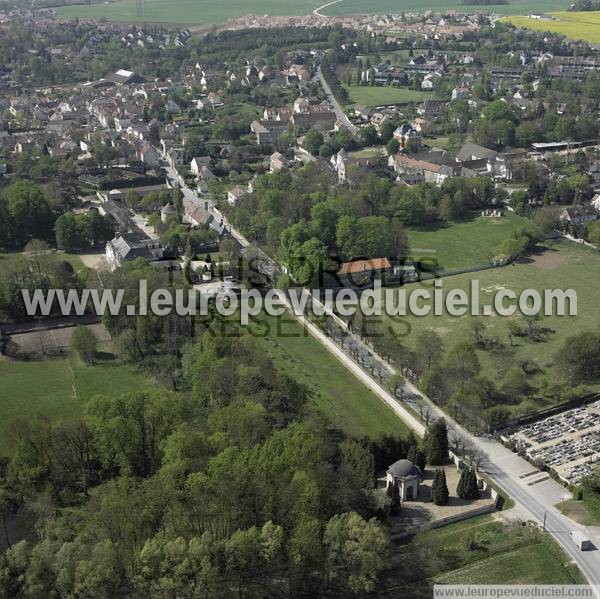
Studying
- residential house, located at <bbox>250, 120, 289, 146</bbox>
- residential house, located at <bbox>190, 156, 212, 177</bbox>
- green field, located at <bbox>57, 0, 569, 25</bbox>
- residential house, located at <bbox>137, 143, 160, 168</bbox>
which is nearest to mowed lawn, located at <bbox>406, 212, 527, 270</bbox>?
residential house, located at <bbox>190, 156, 212, 177</bbox>

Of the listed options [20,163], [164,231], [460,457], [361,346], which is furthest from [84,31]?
[460,457]

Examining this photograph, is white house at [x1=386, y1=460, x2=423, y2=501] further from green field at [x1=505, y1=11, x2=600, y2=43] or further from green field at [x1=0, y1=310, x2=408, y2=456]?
green field at [x1=505, y1=11, x2=600, y2=43]

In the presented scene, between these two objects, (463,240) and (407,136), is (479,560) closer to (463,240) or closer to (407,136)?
(463,240)

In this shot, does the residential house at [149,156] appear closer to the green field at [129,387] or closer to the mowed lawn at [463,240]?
A: the mowed lawn at [463,240]

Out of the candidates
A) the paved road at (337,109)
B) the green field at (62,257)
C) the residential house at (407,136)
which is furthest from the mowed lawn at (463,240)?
the paved road at (337,109)

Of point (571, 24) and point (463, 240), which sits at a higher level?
point (571, 24)

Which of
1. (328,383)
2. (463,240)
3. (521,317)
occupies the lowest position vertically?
(328,383)

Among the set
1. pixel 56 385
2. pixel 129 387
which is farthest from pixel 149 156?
pixel 129 387
